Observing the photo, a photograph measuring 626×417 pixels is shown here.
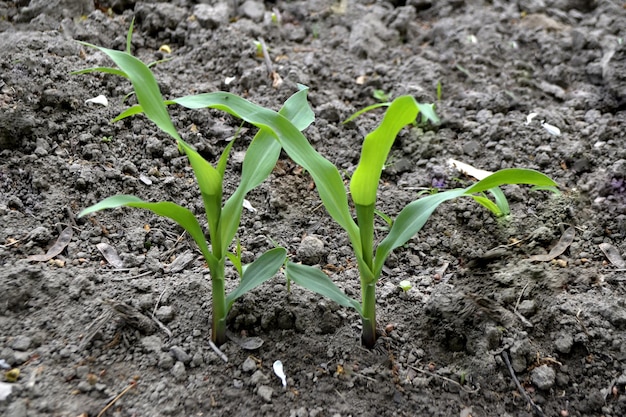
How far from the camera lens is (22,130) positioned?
2.04 metres

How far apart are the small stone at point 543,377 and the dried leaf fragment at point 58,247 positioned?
1367 mm

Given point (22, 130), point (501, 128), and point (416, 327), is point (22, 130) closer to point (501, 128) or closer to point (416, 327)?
point (416, 327)

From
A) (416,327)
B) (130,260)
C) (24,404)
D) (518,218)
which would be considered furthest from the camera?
(518,218)

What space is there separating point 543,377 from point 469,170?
0.87m

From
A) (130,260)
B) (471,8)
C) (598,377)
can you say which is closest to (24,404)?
(130,260)

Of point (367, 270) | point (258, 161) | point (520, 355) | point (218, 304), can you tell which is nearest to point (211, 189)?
point (258, 161)

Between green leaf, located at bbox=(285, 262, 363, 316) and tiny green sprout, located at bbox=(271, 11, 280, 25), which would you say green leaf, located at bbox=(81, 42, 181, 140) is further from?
tiny green sprout, located at bbox=(271, 11, 280, 25)

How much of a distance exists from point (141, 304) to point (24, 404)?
0.38 metres

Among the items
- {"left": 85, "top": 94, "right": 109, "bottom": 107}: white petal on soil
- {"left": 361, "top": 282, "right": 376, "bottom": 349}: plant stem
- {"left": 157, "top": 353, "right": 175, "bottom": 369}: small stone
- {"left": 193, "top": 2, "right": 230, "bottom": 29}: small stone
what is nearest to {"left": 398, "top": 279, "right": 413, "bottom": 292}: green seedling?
{"left": 361, "top": 282, "right": 376, "bottom": 349}: plant stem

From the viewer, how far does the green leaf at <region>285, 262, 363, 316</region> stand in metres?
1.51

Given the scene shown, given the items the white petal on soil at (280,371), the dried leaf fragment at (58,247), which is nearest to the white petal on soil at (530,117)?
the white petal on soil at (280,371)

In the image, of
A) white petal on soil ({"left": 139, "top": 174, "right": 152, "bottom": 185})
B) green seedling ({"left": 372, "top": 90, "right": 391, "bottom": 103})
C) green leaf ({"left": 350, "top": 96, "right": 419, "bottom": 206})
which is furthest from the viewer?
green seedling ({"left": 372, "top": 90, "right": 391, "bottom": 103})

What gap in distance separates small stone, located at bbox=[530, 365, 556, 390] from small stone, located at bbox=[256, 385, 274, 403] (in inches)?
26.2

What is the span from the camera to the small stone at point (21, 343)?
1.46 metres
